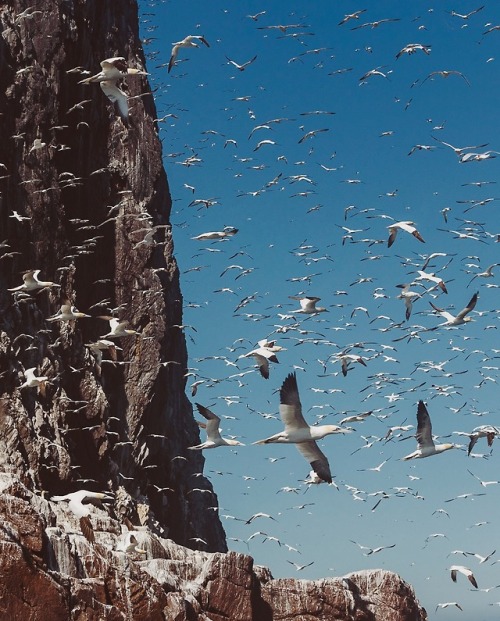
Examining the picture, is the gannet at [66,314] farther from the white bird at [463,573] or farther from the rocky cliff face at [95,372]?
the white bird at [463,573]

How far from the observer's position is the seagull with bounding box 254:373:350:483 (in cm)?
3241

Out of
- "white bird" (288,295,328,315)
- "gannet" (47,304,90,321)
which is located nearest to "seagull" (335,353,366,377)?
"white bird" (288,295,328,315)

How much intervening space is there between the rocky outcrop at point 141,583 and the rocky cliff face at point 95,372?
5cm

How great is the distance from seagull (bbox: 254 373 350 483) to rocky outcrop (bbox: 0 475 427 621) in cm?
507

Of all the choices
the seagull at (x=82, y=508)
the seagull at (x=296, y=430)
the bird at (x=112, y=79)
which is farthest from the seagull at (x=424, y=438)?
the bird at (x=112, y=79)

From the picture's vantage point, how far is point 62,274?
48.8 m

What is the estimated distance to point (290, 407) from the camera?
32.4 m

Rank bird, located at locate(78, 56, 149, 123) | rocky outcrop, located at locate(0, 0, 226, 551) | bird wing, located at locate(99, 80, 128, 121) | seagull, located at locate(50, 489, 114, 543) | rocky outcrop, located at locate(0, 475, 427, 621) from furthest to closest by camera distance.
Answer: rocky outcrop, located at locate(0, 0, 226, 551), bird wing, located at locate(99, 80, 128, 121), bird, located at locate(78, 56, 149, 123), seagull, located at locate(50, 489, 114, 543), rocky outcrop, located at locate(0, 475, 427, 621)

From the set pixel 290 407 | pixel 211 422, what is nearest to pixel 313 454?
pixel 290 407

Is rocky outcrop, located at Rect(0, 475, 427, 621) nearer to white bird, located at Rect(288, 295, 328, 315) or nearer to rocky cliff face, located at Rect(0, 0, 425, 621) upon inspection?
rocky cliff face, located at Rect(0, 0, 425, 621)

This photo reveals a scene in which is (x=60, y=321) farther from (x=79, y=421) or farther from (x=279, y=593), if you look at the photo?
(x=279, y=593)

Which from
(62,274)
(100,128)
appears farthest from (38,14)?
(62,274)

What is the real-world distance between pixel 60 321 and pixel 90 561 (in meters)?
16.3

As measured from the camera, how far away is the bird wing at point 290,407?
32.4 meters
